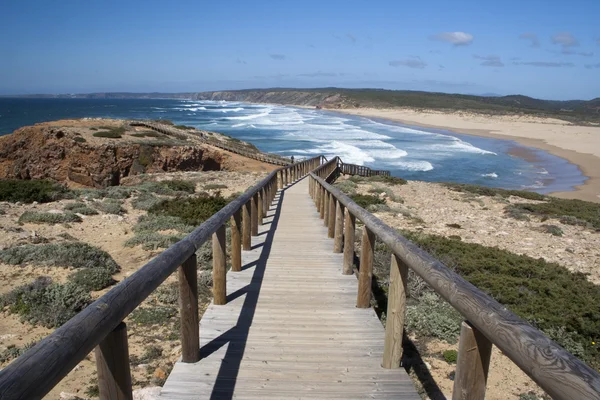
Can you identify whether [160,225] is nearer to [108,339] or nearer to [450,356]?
[450,356]

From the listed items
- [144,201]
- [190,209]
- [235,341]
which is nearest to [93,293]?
[235,341]

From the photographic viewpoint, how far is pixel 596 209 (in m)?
17.4

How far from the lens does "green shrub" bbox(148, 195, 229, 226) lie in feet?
36.5

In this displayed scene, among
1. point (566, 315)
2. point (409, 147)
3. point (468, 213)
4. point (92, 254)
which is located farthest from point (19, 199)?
point (409, 147)

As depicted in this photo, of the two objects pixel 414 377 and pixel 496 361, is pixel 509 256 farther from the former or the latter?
pixel 414 377

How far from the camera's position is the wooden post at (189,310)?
3.07 meters

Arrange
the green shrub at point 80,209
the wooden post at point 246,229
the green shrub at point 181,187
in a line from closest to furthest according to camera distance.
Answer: the wooden post at point 246,229 < the green shrub at point 80,209 < the green shrub at point 181,187

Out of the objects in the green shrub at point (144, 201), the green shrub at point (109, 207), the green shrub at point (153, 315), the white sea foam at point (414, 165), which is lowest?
the white sea foam at point (414, 165)

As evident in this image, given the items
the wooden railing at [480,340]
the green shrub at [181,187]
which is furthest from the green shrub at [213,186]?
the wooden railing at [480,340]

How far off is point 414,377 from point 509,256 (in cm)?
580

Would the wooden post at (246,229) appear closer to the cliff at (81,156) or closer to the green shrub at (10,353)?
the green shrub at (10,353)

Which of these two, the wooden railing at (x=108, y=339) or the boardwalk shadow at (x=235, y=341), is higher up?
the wooden railing at (x=108, y=339)

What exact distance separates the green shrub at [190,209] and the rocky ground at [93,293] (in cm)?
64

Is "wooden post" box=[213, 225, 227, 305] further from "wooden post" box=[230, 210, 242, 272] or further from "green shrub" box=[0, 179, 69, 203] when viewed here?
"green shrub" box=[0, 179, 69, 203]
